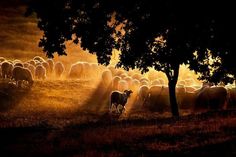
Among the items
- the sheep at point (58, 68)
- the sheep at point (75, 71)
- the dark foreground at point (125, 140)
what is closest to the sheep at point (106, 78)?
the sheep at point (75, 71)

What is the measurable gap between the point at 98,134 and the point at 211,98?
12.6 metres

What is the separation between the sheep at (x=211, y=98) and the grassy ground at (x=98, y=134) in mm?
2782

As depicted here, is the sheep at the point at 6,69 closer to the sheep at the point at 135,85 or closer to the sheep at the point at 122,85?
the sheep at the point at 122,85

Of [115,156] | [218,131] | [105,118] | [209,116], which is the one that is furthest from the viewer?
[105,118]

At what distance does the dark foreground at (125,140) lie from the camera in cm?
1118

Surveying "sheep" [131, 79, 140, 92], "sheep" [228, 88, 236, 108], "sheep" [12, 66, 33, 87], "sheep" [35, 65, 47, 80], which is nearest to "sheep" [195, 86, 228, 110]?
"sheep" [228, 88, 236, 108]

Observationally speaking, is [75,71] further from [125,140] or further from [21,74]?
[125,140]

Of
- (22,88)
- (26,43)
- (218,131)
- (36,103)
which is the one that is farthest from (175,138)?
(26,43)

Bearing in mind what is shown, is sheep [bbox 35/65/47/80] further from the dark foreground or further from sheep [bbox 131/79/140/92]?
the dark foreground

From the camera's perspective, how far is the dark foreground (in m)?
11.2

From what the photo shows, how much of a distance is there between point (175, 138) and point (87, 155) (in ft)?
11.7

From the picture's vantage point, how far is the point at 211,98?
81.8 feet

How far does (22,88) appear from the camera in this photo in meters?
26.3

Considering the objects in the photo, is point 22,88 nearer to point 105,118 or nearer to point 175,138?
point 105,118
